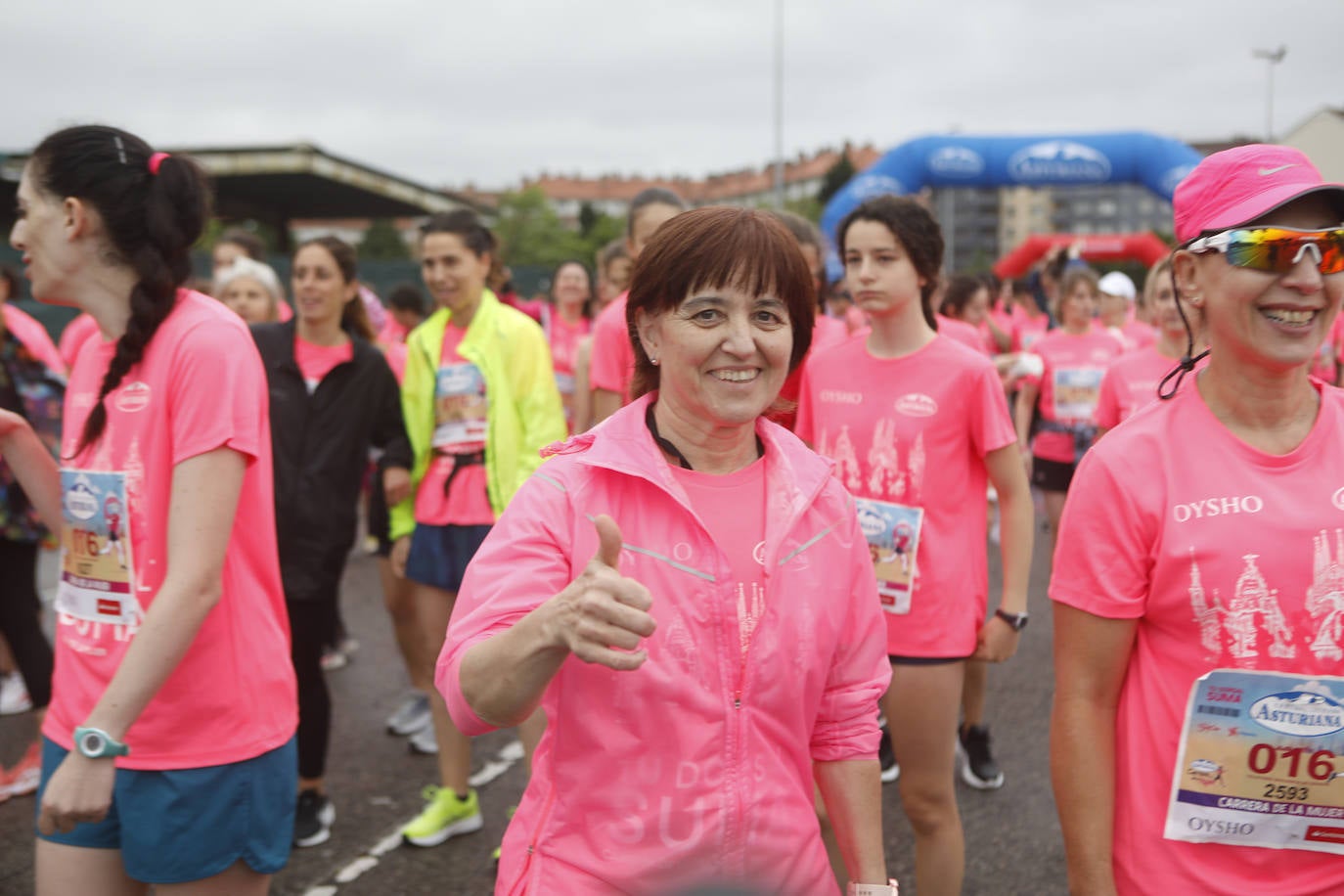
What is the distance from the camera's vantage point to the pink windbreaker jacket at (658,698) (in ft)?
5.19

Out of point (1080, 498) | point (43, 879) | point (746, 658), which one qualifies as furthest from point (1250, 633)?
point (43, 879)

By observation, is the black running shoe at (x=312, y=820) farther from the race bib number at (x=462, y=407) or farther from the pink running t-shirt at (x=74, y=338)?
the pink running t-shirt at (x=74, y=338)

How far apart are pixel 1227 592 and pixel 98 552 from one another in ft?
7.03

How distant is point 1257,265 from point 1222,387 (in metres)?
0.22

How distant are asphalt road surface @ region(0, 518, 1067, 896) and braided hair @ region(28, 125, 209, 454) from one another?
2.20 meters

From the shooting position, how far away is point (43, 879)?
2.14 m

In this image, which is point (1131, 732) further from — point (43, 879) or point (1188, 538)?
point (43, 879)

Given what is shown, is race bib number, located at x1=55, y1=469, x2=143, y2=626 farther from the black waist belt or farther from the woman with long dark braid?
the black waist belt

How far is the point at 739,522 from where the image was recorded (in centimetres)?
173

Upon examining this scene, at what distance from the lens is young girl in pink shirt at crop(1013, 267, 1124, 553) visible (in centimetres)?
673

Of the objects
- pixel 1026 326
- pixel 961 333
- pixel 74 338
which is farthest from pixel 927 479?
pixel 1026 326

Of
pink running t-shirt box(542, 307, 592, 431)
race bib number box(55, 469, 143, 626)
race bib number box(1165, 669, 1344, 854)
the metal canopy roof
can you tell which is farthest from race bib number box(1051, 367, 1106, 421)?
the metal canopy roof

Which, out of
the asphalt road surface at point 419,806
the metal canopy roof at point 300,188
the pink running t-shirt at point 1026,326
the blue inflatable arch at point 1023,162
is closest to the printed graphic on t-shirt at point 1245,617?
the asphalt road surface at point 419,806

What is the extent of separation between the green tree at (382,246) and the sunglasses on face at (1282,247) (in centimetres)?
5673
